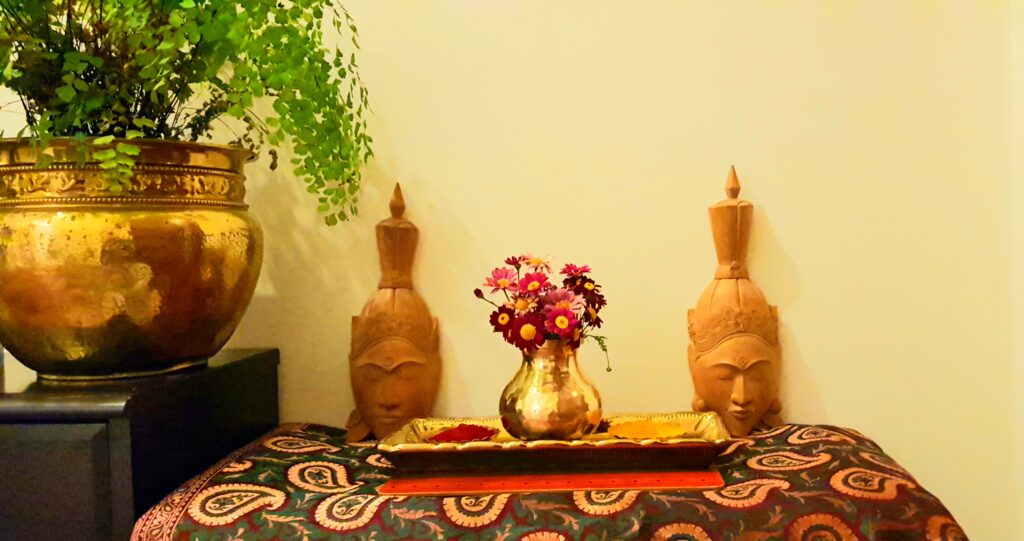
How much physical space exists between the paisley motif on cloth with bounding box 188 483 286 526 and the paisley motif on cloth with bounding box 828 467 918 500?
703 mm

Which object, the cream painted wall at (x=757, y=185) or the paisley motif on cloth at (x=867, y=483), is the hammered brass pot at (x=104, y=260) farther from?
the paisley motif on cloth at (x=867, y=483)

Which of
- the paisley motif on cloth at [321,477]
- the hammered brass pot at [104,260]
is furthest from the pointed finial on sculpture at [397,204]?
the paisley motif on cloth at [321,477]

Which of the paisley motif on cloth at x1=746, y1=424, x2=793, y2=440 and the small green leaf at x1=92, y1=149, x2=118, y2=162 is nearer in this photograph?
the small green leaf at x1=92, y1=149, x2=118, y2=162

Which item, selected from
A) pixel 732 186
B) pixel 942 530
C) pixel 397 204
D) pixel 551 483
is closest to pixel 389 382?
pixel 397 204

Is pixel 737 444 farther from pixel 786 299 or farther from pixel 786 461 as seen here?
pixel 786 299

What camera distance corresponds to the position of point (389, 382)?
1.33m

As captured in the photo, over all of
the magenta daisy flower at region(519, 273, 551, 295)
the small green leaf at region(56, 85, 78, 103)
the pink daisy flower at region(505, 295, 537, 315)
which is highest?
the small green leaf at region(56, 85, 78, 103)

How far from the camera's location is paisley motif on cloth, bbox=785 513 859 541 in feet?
2.97

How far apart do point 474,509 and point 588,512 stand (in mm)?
136

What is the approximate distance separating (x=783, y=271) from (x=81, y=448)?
1094mm

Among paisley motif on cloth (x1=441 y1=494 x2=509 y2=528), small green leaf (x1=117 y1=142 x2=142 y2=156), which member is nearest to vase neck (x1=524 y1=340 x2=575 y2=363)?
paisley motif on cloth (x1=441 y1=494 x2=509 y2=528)

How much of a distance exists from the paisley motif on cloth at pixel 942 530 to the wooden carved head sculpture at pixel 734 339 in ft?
1.25

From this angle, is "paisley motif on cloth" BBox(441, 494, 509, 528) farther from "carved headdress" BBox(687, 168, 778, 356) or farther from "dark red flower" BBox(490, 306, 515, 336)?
"carved headdress" BBox(687, 168, 778, 356)

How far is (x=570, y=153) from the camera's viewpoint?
4.51ft
